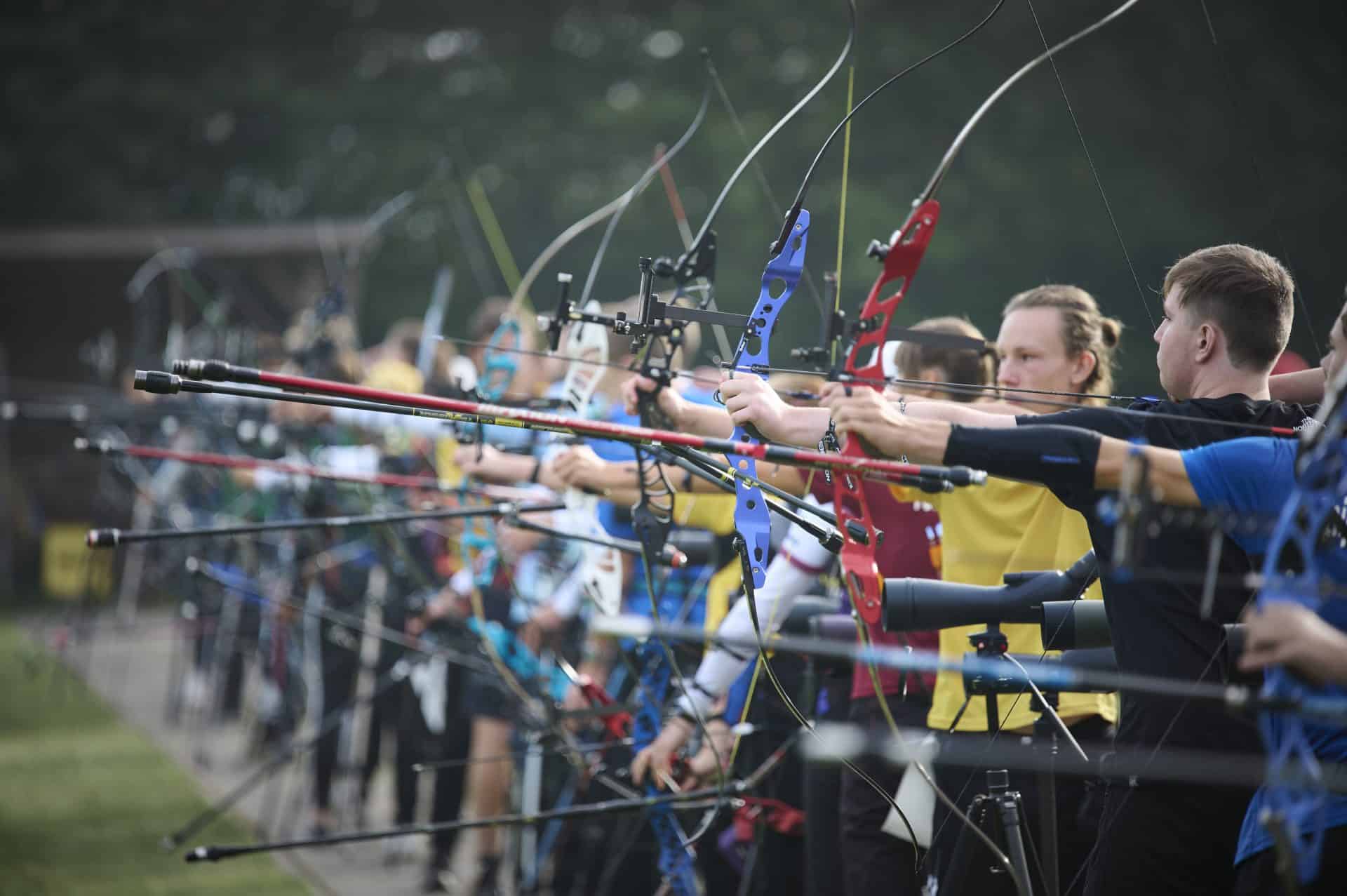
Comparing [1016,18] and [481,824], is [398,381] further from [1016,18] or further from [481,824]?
[1016,18]

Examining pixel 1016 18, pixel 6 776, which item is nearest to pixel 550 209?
pixel 1016 18

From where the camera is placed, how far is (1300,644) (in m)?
1.51

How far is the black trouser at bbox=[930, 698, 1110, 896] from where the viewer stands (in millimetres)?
2639

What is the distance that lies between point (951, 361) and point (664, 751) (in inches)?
46.6

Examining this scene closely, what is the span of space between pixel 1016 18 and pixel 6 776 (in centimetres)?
703

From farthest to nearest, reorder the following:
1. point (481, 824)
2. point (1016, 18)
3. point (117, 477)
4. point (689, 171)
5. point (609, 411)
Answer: point (689, 171) → point (117, 477) → point (1016, 18) → point (609, 411) → point (481, 824)

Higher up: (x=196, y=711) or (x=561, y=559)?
(x=561, y=559)

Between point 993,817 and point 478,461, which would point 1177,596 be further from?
point 478,461

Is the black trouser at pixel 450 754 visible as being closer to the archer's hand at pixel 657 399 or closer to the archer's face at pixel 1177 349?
the archer's hand at pixel 657 399

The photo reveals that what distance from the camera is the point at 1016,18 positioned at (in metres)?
8.17

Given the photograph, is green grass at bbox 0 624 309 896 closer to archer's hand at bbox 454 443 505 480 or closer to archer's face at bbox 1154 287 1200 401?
archer's hand at bbox 454 443 505 480

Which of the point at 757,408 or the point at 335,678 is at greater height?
the point at 757,408

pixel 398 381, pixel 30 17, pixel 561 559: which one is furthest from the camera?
pixel 30 17

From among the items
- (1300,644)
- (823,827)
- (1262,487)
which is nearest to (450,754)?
(823,827)
